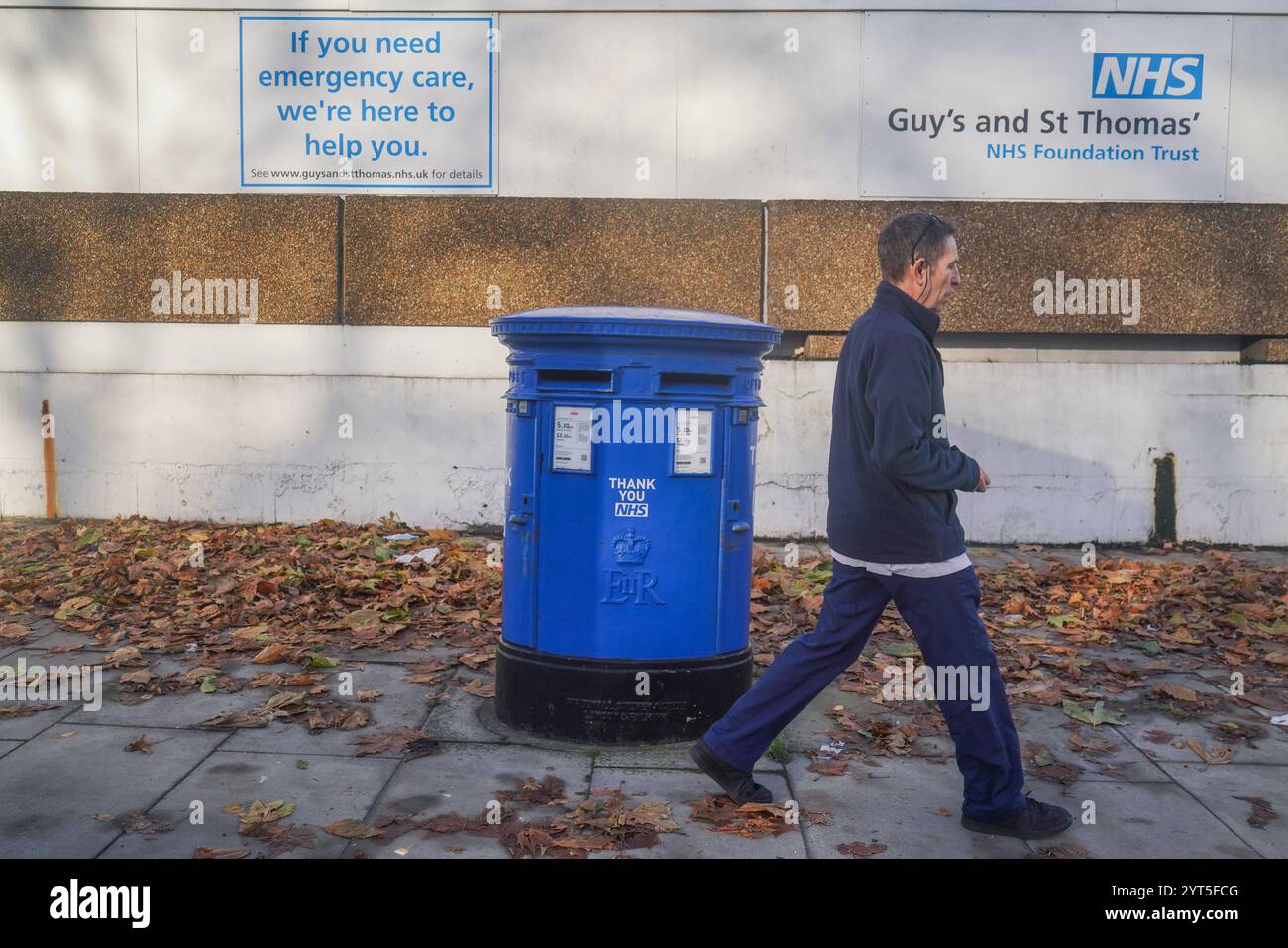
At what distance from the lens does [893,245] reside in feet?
13.6

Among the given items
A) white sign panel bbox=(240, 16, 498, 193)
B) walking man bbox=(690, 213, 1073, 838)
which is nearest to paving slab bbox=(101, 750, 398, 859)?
walking man bbox=(690, 213, 1073, 838)

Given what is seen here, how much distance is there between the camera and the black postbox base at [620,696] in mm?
4855

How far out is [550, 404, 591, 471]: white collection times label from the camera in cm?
478

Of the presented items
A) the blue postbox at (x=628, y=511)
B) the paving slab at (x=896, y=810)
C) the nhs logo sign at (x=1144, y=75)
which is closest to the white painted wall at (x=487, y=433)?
the nhs logo sign at (x=1144, y=75)

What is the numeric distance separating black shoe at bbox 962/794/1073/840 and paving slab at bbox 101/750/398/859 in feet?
6.96

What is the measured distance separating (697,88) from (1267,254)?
445 cm

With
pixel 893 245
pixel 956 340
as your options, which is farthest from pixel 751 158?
pixel 893 245

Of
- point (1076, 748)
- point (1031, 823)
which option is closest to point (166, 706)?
point (1031, 823)

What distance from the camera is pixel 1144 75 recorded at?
9.09 meters

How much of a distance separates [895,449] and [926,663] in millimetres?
770
